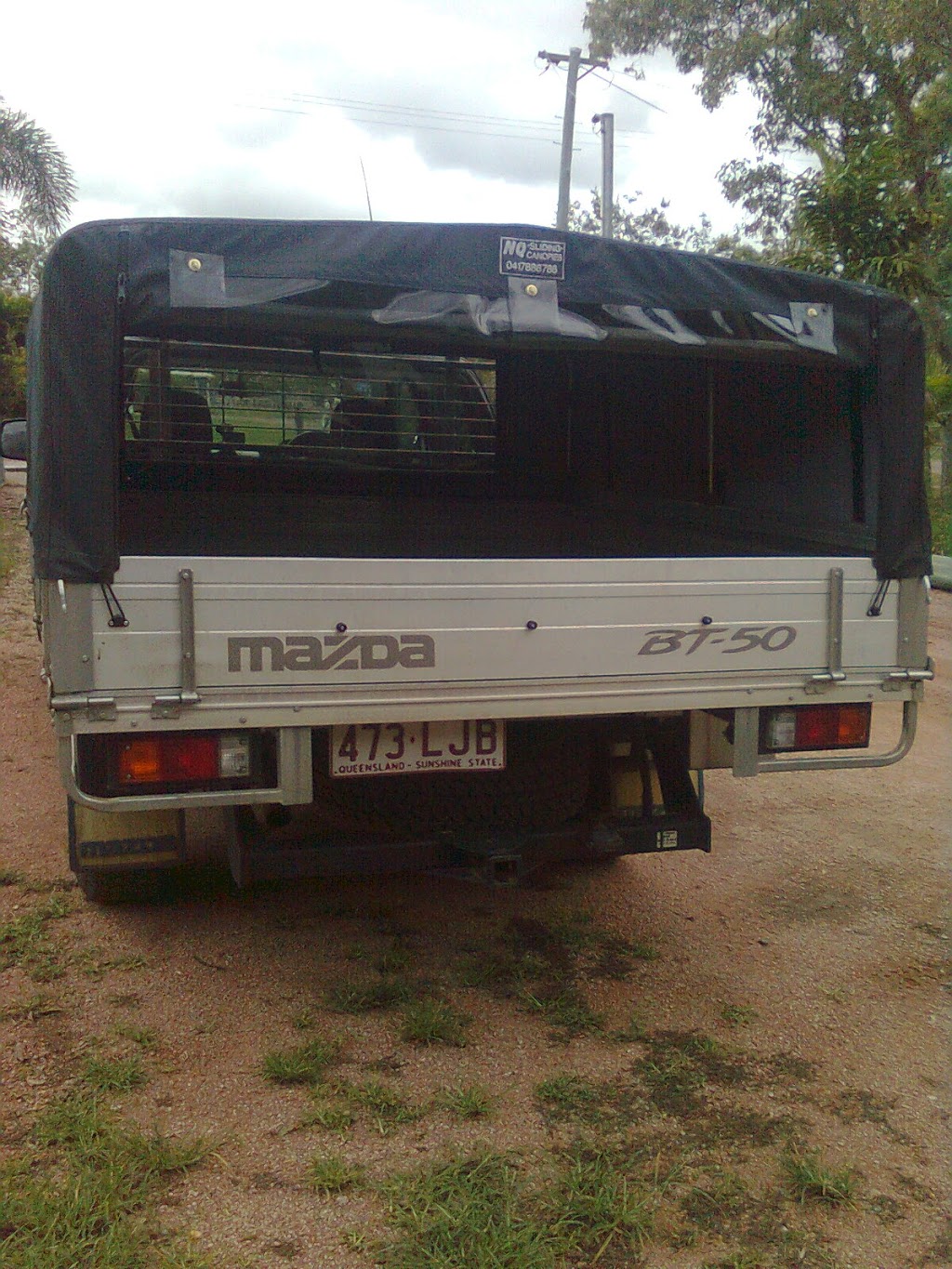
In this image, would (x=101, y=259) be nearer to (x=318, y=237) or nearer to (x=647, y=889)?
(x=318, y=237)

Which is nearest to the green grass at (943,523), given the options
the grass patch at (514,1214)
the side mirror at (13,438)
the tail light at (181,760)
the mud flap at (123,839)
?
the side mirror at (13,438)

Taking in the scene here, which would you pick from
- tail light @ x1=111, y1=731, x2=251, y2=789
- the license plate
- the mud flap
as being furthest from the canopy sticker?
the mud flap

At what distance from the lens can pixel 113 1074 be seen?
320 centimetres

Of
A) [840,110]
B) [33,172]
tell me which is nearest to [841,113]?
[840,110]

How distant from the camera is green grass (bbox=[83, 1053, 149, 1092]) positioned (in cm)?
316

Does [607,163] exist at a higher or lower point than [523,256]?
higher

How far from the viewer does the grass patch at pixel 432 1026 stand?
137 inches

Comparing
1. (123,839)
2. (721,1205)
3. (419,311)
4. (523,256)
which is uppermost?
(523,256)

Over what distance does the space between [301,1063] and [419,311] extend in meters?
2.16

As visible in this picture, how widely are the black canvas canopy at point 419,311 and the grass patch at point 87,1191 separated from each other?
140cm

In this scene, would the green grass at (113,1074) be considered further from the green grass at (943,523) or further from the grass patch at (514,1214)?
the green grass at (943,523)

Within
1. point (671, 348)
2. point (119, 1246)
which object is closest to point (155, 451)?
point (671, 348)

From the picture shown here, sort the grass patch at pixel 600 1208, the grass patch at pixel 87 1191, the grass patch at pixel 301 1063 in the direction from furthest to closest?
the grass patch at pixel 301 1063 → the grass patch at pixel 600 1208 → the grass patch at pixel 87 1191

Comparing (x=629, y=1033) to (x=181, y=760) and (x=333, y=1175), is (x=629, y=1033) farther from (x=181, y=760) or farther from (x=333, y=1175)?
(x=181, y=760)
